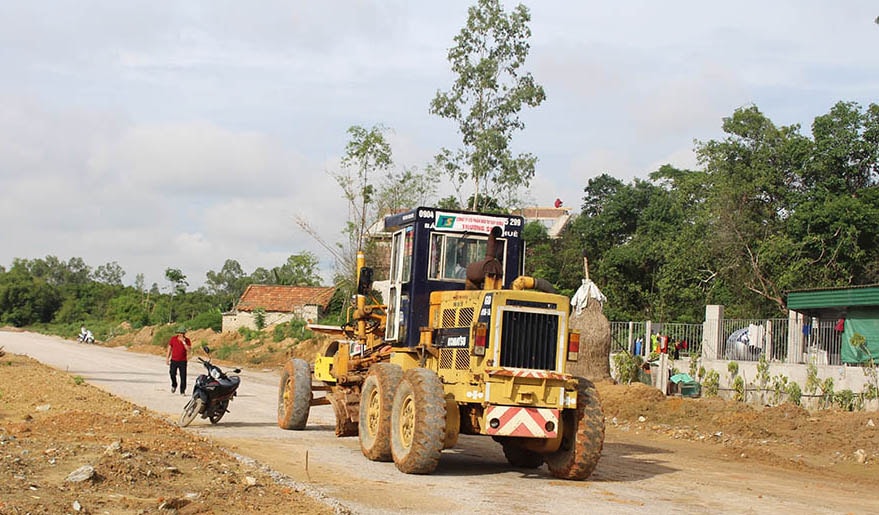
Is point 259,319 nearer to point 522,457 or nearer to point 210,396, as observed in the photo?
point 210,396

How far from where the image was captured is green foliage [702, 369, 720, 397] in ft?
80.5

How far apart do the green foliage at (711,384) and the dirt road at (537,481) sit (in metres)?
5.85

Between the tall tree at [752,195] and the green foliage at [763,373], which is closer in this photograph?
the green foliage at [763,373]

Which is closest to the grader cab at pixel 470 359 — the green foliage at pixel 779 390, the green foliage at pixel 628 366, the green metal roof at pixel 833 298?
the green foliage at pixel 779 390

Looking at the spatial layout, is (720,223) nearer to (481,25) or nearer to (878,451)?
(481,25)

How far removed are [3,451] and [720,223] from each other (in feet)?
106

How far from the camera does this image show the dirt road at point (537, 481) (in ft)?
34.5

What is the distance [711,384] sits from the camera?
2458 centimetres

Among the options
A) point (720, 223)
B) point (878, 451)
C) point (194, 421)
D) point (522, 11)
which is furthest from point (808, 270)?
point (194, 421)

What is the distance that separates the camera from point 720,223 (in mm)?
38875

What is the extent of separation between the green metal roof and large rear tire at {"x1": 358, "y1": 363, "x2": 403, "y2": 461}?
583 inches

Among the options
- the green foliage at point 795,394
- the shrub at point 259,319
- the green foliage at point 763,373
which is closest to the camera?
the green foliage at point 795,394

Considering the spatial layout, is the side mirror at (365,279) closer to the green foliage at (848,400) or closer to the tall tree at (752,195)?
the green foliage at (848,400)

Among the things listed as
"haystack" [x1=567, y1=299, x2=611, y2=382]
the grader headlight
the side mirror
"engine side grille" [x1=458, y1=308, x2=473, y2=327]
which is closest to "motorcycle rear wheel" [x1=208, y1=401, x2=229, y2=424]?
the side mirror
